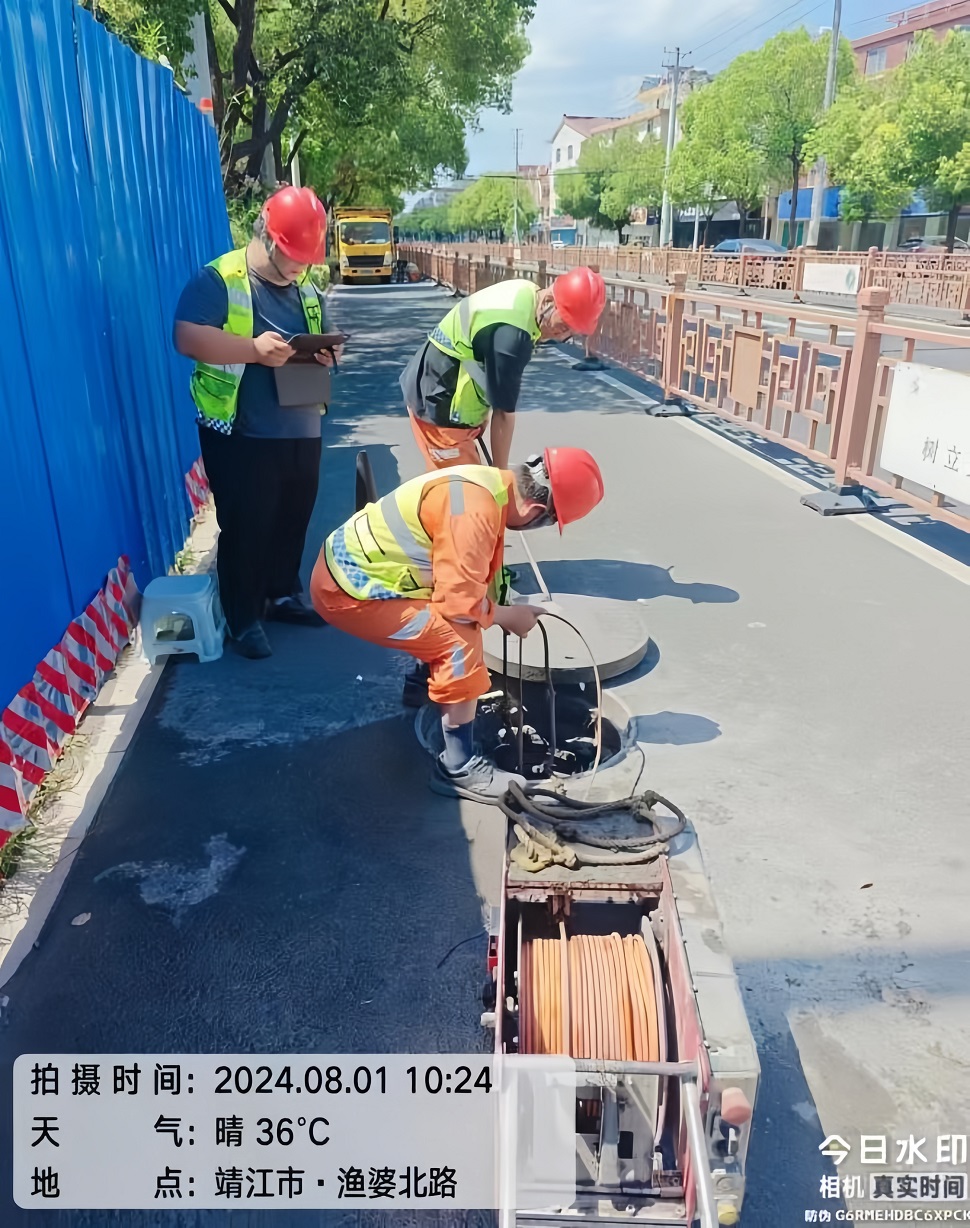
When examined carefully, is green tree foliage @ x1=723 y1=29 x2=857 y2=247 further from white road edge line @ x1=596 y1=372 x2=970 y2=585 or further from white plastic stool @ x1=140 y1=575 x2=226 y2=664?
white plastic stool @ x1=140 y1=575 x2=226 y2=664

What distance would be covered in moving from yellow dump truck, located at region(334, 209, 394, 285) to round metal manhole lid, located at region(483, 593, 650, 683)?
123 feet

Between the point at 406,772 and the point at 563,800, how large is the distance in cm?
95

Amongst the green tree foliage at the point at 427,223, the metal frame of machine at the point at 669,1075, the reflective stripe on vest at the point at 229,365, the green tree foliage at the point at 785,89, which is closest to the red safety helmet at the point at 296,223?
the reflective stripe on vest at the point at 229,365

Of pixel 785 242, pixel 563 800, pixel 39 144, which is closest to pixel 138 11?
pixel 39 144

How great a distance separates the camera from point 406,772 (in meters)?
3.72

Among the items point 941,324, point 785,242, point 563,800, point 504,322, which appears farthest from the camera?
point 785,242

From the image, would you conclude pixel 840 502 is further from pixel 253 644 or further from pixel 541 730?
pixel 253 644

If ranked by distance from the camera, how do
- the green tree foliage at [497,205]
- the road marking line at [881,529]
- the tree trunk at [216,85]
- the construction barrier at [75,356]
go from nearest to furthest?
1. the construction barrier at [75,356]
2. the road marking line at [881,529]
3. the tree trunk at [216,85]
4. the green tree foliage at [497,205]

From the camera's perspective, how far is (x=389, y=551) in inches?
135

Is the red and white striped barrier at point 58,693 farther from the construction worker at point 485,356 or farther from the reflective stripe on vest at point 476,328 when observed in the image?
the reflective stripe on vest at point 476,328

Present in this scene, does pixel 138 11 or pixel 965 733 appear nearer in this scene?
pixel 965 733

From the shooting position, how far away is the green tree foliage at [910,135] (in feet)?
109

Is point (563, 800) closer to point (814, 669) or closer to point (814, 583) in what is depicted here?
point (814, 669)

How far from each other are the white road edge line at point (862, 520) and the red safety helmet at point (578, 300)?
9.79 feet
